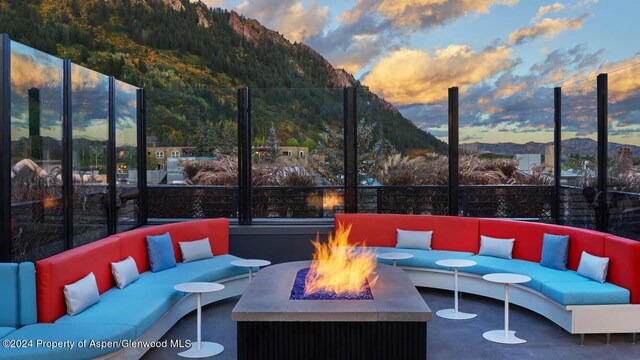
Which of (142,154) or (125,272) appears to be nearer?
(125,272)

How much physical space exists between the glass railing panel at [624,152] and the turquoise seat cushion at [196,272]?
4864 millimetres

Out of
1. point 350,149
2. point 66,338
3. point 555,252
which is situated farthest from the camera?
point 350,149

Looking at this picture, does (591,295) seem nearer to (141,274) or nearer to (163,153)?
(141,274)

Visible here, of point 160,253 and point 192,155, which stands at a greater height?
point 192,155

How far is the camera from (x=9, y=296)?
4.11m

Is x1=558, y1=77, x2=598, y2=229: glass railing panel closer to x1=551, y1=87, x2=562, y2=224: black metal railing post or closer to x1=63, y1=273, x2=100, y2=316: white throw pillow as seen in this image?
x1=551, y1=87, x2=562, y2=224: black metal railing post

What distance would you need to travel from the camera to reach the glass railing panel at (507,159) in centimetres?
852

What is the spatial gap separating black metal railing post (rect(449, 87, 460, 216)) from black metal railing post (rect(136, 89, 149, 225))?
186 inches

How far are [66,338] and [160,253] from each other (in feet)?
8.65

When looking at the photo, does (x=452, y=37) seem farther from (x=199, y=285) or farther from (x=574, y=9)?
(x=199, y=285)

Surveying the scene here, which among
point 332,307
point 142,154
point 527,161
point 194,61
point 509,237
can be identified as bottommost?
point 332,307

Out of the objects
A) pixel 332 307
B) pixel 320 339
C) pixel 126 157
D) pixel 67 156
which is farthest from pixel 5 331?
pixel 126 157

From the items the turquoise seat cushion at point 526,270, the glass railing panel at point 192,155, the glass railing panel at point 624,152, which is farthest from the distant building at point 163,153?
the glass railing panel at point 624,152

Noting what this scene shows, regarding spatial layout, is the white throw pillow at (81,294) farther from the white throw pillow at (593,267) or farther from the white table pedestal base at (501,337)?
the white throw pillow at (593,267)
